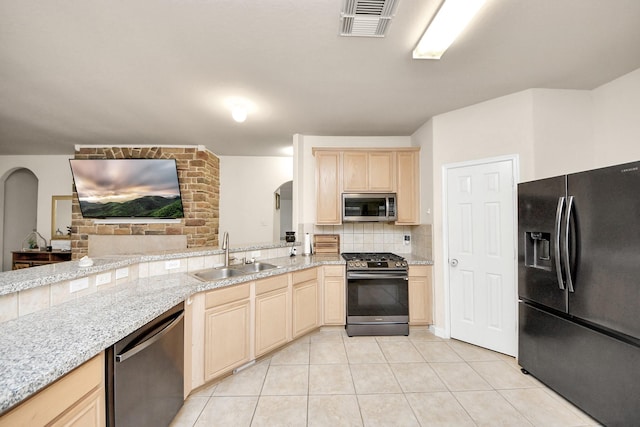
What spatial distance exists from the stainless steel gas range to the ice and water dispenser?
47.2 inches

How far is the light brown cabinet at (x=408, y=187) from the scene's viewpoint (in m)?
3.54

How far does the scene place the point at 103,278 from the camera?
1832mm

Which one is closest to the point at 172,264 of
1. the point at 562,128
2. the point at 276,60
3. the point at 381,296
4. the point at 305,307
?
the point at 305,307

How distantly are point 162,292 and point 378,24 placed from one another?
7.53 ft

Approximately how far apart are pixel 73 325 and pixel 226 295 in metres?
1.03

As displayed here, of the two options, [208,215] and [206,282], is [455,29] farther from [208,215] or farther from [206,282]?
[208,215]

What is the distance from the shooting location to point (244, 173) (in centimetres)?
517

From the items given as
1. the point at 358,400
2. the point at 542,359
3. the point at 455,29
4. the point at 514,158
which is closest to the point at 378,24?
the point at 455,29

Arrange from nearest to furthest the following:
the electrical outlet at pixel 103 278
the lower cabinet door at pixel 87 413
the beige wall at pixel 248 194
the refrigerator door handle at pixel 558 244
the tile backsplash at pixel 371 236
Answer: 1. the lower cabinet door at pixel 87 413
2. the electrical outlet at pixel 103 278
3. the refrigerator door handle at pixel 558 244
4. the tile backsplash at pixel 371 236
5. the beige wall at pixel 248 194

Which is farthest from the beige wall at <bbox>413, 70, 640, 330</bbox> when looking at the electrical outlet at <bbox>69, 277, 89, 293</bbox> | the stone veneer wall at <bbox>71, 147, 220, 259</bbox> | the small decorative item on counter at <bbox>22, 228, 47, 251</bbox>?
the small decorative item on counter at <bbox>22, 228, 47, 251</bbox>

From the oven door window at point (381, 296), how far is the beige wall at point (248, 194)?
2.62m

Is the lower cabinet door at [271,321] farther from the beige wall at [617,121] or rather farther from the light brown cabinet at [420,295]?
the beige wall at [617,121]

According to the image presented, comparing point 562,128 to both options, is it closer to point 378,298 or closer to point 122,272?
point 378,298

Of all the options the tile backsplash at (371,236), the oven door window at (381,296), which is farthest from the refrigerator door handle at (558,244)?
the tile backsplash at (371,236)
